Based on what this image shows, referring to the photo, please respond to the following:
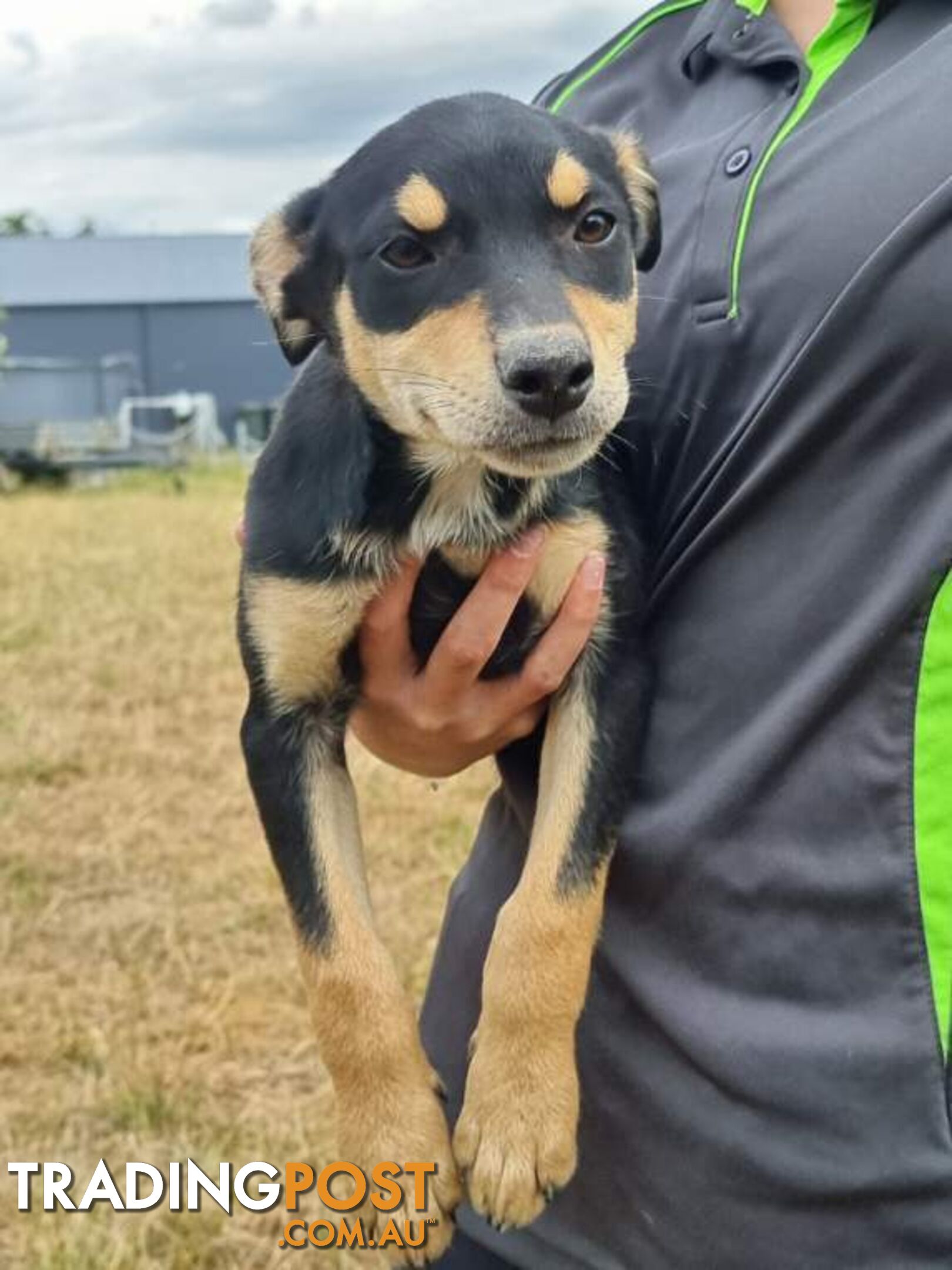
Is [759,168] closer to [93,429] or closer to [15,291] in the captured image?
[93,429]

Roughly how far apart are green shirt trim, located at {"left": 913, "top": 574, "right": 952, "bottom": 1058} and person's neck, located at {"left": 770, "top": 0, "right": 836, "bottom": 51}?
696 millimetres

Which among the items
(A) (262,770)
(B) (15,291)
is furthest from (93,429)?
(A) (262,770)

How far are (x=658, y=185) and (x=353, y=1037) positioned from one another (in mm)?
1073

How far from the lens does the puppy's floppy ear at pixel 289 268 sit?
Answer: 90.4 inches


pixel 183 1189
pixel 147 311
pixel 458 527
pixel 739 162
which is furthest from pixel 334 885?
pixel 147 311

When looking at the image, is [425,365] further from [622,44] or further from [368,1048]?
[368,1048]

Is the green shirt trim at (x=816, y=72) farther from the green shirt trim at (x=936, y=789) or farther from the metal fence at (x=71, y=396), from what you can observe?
the metal fence at (x=71, y=396)

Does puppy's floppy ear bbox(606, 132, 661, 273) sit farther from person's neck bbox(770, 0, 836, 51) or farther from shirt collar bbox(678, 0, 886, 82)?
person's neck bbox(770, 0, 836, 51)

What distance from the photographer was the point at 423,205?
1.99 metres

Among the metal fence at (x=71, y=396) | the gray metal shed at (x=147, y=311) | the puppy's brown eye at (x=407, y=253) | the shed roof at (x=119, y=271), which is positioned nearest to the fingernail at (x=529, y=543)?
the puppy's brown eye at (x=407, y=253)

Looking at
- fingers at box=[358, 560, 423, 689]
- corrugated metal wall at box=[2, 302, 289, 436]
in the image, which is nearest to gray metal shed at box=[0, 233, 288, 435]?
corrugated metal wall at box=[2, 302, 289, 436]

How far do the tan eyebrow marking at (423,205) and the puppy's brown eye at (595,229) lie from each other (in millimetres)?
167

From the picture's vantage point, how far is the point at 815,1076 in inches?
61.0

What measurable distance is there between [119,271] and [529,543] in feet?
145
